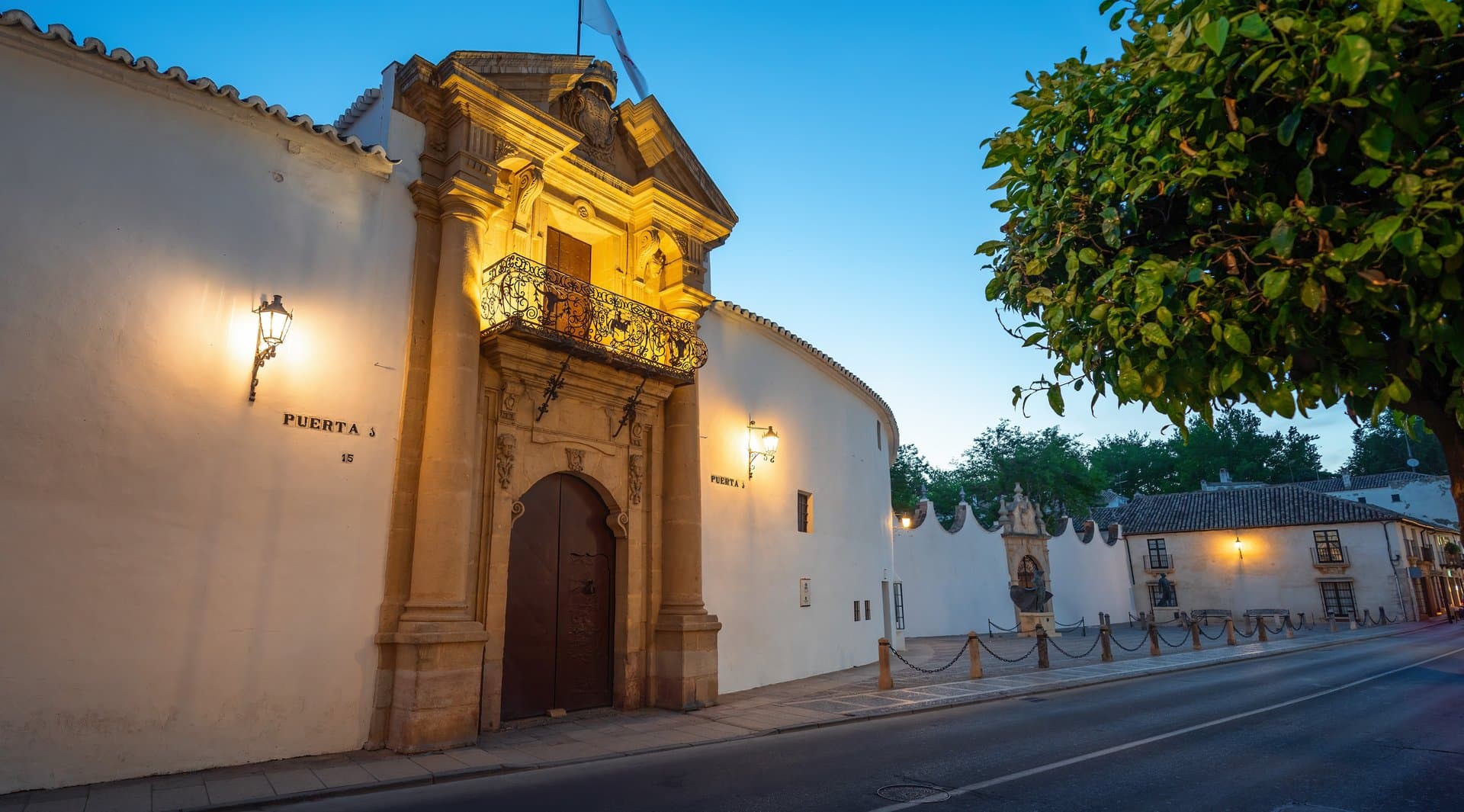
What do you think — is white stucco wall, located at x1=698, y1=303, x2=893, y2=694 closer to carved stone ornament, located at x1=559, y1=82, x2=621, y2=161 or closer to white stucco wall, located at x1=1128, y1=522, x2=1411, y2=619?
carved stone ornament, located at x1=559, y1=82, x2=621, y2=161

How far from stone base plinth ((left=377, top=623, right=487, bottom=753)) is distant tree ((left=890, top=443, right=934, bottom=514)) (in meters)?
36.3

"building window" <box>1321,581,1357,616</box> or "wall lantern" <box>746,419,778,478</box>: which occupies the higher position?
"wall lantern" <box>746,419,778,478</box>

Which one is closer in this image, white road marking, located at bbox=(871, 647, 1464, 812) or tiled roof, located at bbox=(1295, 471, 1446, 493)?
white road marking, located at bbox=(871, 647, 1464, 812)

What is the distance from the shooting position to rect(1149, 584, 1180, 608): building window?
129ft

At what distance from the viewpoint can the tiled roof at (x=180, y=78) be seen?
23.7 feet

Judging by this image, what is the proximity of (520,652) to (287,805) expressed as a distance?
4.13 metres

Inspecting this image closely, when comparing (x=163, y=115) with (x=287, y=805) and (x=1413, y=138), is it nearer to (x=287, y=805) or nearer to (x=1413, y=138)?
(x=287, y=805)

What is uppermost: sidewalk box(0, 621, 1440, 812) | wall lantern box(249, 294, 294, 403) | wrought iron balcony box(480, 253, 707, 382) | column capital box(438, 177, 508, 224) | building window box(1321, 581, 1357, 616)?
column capital box(438, 177, 508, 224)

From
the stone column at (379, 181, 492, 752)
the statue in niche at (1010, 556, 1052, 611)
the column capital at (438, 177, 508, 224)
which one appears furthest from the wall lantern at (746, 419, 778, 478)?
the statue in niche at (1010, 556, 1052, 611)

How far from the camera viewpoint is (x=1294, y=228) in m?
3.30

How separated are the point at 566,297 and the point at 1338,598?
43.1 metres


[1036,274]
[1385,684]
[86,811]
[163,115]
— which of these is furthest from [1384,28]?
[1385,684]

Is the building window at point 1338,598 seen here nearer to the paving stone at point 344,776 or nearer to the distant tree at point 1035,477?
the distant tree at point 1035,477

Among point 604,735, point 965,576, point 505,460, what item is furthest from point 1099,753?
point 965,576
